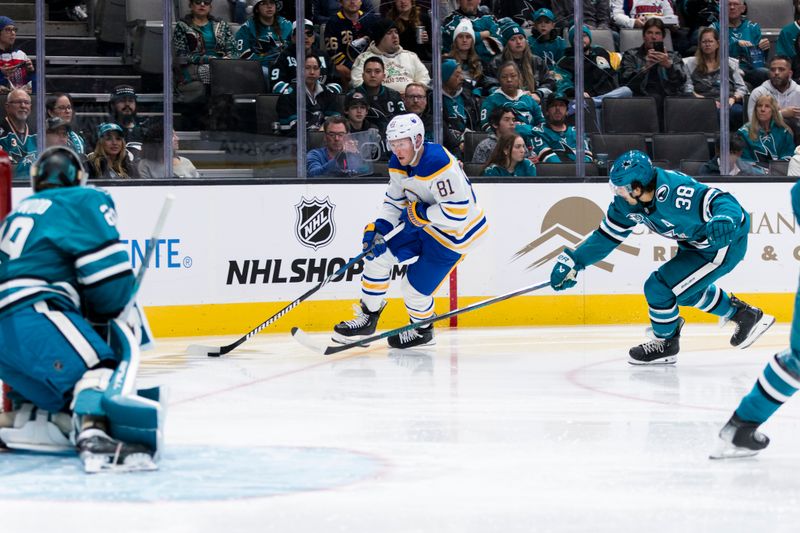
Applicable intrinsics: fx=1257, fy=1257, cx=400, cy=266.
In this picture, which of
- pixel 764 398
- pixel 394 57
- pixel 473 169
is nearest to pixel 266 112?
pixel 394 57

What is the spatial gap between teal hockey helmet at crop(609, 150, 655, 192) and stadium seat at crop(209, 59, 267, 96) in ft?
8.10

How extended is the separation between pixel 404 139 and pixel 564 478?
3073 mm

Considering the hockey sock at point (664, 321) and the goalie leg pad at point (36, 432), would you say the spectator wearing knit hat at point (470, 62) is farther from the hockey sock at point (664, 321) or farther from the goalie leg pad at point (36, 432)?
the goalie leg pad at point (36, 432)

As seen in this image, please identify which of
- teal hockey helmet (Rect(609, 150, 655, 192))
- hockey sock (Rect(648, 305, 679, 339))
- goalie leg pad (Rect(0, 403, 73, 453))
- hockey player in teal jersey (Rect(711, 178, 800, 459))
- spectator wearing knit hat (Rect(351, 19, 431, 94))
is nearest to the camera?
hockey player in teal jersey (Rect(711, 178, 800, 459))

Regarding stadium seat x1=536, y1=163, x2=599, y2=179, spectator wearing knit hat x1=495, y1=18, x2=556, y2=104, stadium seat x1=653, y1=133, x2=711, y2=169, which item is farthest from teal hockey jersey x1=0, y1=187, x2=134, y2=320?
stadium seat x1=653, y1=133, x2=711, y2=169

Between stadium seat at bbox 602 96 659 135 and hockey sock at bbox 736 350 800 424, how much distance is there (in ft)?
14.5

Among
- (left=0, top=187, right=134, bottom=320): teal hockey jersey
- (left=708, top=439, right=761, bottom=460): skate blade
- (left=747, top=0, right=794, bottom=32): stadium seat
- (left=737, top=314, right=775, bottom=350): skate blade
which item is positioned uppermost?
(left=747, top=0, right=794, bottom=32): stadium seat

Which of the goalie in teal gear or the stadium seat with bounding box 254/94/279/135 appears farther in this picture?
the stadium seat with bounding box 254/94/279/135

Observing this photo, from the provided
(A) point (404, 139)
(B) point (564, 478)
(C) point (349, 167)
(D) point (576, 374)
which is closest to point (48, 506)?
(B) point (564, 478)

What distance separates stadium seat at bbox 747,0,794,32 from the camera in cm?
802

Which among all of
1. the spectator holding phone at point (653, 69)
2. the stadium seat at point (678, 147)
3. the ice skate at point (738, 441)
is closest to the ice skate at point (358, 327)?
the stadium seat at point (678, 147)

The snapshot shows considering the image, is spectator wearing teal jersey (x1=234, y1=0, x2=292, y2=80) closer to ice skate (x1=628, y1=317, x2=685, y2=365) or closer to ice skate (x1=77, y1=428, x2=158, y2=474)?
ice skate (x1=628, y1=317, x2=685, y2=365)

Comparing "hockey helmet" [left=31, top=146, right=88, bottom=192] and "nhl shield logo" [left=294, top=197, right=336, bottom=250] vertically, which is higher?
"hockey helmet" [left=31, top=146, right=88, bottom=192]

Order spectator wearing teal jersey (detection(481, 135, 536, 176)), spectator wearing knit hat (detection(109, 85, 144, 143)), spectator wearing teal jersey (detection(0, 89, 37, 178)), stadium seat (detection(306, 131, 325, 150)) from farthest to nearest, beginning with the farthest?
spectator wearing teal jersey (detection(481, 135, 536, 176)) → stadium seat (detection(306, 131, 325, 150)) → spectator wearing knit hat (detection(109, 85, 144, 143)) → spectator wearing teal jersey (detection(0, 89, 37, 178))
